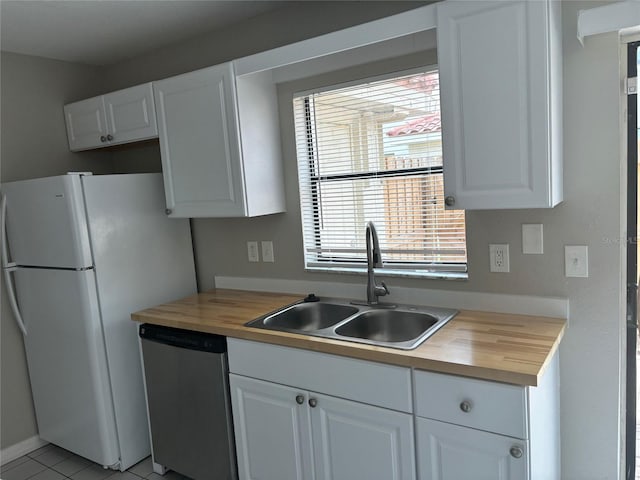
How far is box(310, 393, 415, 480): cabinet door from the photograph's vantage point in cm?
173

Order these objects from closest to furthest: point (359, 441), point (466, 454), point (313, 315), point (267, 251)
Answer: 1. point (466, 454)
2. point (359, 441)
3. point (313, 315)
4. point (267, 251)

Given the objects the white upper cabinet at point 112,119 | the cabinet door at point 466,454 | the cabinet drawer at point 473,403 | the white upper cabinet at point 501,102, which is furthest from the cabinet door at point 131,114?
the cabinet door at point 466,454

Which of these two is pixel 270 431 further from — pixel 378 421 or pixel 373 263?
pixel 373 263

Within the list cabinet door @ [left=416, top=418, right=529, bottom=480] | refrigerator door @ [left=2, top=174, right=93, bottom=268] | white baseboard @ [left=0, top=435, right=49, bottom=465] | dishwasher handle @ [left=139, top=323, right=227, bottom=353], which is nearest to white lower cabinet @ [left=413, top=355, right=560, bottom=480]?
cabinet door @ [left=416, top=418, right=529, bottom=480]

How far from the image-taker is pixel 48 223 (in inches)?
101

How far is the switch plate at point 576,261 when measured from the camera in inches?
74.5

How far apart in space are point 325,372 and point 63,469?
1904 millimetres

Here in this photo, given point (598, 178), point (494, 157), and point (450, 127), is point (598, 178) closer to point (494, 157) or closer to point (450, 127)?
point (494, 157)

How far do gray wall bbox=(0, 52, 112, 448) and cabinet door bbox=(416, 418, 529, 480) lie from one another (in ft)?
8.37

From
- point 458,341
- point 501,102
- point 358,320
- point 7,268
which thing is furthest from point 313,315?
point 7,268

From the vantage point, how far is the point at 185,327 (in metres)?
2.27

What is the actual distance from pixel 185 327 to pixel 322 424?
81cm

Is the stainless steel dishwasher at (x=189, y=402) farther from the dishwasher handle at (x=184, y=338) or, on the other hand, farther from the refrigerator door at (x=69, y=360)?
the refrigerator door at (x=69, y=360)

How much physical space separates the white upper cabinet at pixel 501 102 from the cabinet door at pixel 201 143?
1092 millimetres
